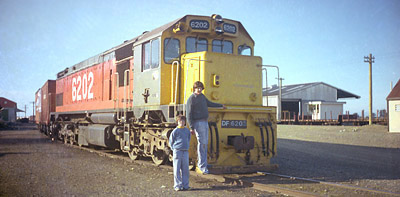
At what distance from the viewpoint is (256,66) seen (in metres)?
7.89

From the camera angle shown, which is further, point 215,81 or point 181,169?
point 215,81

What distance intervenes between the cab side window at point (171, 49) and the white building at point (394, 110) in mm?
18606

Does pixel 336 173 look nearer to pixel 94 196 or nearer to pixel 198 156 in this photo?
pixel 198 156

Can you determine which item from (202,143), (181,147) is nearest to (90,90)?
(202,143)

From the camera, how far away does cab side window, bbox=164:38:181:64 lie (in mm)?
7594

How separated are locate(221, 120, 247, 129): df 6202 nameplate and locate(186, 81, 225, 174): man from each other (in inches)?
24.9

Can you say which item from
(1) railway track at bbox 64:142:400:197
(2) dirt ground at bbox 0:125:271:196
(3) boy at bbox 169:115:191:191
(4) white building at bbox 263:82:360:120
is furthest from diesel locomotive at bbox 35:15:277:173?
(4) white building at bbox 263:82:360:120

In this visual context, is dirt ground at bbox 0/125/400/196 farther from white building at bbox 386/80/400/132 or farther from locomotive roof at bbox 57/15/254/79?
white building at bbox 386/80/400/132

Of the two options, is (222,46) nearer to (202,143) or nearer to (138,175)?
(202,143)

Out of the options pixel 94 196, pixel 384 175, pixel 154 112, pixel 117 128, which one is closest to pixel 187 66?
pixel 154 112

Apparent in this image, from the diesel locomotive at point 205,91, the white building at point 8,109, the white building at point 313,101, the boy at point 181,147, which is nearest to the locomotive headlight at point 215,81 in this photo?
the diesel locomotive at point 205,91

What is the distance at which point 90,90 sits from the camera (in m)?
12.7

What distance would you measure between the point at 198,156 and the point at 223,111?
1086 mm

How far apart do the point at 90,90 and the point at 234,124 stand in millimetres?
7305
